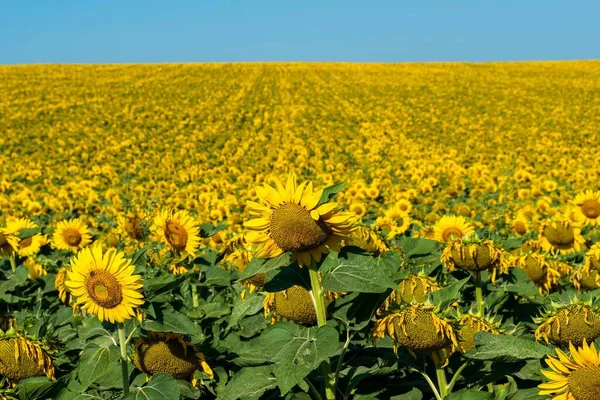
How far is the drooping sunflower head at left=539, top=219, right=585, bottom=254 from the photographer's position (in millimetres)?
4766

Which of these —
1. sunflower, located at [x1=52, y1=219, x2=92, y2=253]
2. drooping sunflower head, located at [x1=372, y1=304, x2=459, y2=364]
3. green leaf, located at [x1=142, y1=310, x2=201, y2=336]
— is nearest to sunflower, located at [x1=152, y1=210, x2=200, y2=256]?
green leaf, located at [x1=142, y1=310, x2=201, y2=336]

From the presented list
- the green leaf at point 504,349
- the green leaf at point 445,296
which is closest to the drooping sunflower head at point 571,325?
the green leaf at point 504,349

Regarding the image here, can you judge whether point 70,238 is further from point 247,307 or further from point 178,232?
point 247,307

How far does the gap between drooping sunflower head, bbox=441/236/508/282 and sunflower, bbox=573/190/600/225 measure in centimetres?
208

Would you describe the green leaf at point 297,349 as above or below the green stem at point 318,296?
below

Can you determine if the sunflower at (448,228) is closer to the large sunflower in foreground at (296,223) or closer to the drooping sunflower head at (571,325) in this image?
the drooping sunflower head at (571,325)

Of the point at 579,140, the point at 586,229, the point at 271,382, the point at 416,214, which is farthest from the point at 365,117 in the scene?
the point at 271,382

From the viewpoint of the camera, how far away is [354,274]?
2012 millimetres

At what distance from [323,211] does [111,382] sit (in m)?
1.25

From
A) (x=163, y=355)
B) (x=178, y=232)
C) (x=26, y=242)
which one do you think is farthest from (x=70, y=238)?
(x=163, y=355)

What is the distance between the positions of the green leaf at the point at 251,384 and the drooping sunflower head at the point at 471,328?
74cm

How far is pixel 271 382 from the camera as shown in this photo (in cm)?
235

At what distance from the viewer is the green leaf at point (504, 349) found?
2094 millimetres

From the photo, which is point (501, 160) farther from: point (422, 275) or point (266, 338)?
point (266, 338)
